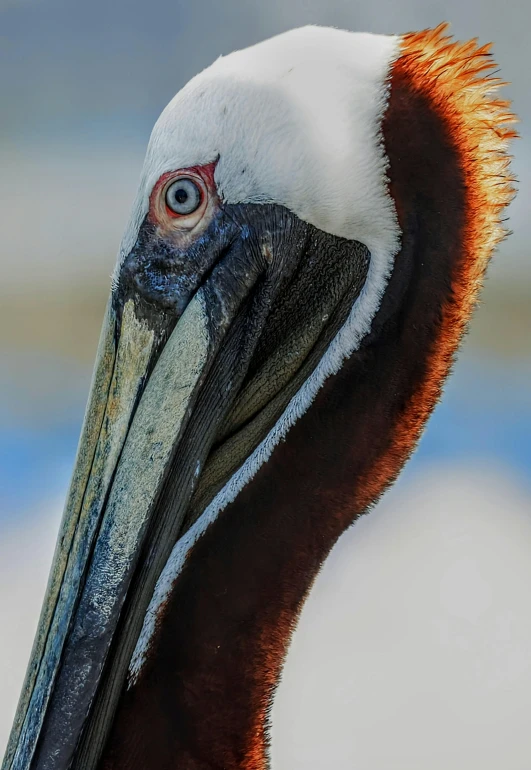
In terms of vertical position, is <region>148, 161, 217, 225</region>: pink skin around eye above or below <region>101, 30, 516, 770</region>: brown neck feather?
above

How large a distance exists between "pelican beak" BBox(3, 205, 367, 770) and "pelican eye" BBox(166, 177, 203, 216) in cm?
5

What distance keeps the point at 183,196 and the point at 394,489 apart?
1330mm

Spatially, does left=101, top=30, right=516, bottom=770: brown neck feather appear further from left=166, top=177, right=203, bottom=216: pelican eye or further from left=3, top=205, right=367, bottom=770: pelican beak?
left=166, top=177, right=203, bottom=216: pelican eye

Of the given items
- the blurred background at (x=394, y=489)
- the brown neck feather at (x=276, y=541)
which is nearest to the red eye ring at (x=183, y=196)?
the brown neck feather at (x=276, y=541)

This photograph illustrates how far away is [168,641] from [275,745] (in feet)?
5.16

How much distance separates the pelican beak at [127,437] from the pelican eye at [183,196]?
47 mm

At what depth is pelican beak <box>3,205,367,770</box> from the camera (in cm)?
124

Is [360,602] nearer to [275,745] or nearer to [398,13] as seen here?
[275,745]

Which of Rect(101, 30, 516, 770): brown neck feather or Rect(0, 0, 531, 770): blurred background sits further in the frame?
Rect(0, 0, 531, 770): blurred background

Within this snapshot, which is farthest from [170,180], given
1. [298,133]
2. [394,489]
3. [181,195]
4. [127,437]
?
[394,489]

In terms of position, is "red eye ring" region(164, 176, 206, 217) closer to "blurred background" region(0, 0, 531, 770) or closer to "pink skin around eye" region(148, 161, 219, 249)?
"pink skin around eye" region(148, 161, 219, 249)

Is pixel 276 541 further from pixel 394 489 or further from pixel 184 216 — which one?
pixel 394 489

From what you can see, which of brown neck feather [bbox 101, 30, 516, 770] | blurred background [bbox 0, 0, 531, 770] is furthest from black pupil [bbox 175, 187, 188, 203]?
blurred background [bbox 0, 0, 531, 770]

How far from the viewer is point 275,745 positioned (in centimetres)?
264
